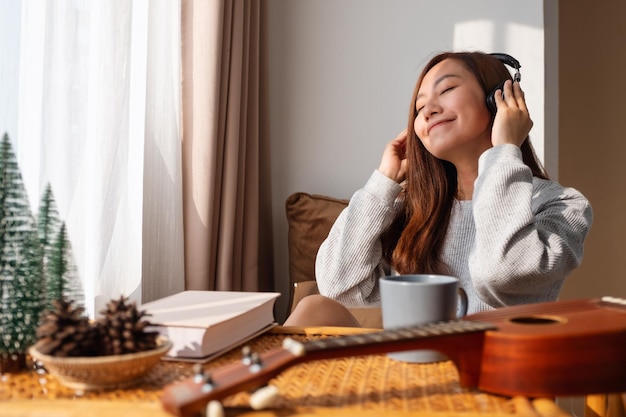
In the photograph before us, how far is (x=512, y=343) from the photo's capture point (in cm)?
51

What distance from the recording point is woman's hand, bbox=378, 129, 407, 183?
1.27m

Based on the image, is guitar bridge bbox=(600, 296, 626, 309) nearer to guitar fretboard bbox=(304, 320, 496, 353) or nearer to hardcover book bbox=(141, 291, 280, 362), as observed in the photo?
guitar fretboard bbox=(304, 320, 496, 353)

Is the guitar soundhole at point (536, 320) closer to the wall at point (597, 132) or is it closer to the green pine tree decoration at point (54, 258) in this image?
the green pine tree decoration at point (54, 258)

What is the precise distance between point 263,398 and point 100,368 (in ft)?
0.46

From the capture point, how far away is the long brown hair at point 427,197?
1.21m

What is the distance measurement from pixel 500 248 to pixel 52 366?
0.68 meters

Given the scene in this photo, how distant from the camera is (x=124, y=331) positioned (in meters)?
0.54

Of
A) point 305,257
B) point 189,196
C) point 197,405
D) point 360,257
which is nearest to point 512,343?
point 197,405

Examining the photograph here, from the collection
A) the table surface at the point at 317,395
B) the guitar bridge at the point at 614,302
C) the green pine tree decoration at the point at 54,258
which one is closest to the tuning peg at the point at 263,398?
the table surface at the point at 317,395

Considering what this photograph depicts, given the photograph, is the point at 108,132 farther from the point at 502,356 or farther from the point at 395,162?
the point at 502,356

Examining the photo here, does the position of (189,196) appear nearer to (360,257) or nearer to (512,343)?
(360,257)

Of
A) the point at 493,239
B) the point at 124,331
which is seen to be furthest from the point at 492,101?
the point at 124,331

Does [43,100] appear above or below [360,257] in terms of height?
above

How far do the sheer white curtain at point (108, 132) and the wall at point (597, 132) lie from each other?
201cm
